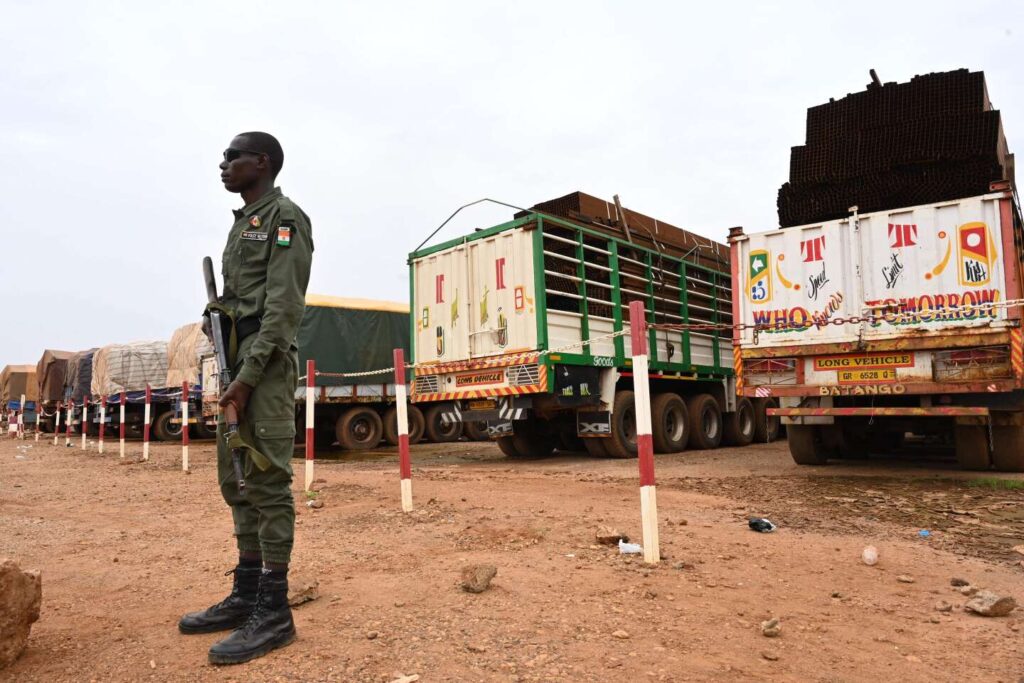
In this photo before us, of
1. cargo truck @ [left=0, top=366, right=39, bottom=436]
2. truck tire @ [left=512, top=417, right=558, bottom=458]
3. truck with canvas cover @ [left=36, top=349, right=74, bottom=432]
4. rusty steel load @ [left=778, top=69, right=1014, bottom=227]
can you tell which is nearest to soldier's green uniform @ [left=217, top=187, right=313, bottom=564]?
rusty steel load @ [left=778, top=69, right=1014, bottom=227]

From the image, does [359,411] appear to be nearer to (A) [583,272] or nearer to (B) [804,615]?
(A) [583,272]

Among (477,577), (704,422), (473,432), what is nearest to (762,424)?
(704,422)

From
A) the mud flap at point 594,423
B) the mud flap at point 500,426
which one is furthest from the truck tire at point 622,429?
the mud flap at point 500,426

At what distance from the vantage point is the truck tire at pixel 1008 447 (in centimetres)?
680

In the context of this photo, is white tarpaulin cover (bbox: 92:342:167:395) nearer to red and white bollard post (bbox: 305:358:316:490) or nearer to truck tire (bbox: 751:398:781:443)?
red and white bollard post (bbox: 305:358:316:490)

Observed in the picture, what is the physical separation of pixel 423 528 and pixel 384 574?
1046 mm

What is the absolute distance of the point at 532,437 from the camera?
10.9m

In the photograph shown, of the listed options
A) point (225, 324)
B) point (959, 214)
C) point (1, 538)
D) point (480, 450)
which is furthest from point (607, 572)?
point (480, 450)

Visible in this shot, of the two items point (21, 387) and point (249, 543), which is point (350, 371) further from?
point (21, 387)

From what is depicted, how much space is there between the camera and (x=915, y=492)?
5832 millimetres

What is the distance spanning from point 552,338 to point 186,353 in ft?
39.2

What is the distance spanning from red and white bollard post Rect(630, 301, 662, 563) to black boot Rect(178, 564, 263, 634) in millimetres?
1711

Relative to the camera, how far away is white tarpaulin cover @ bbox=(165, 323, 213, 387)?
16781 mm

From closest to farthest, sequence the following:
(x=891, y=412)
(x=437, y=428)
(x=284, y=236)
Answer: (x=284, y=236) → (x=891, y=412) → (x=437, y=428)
